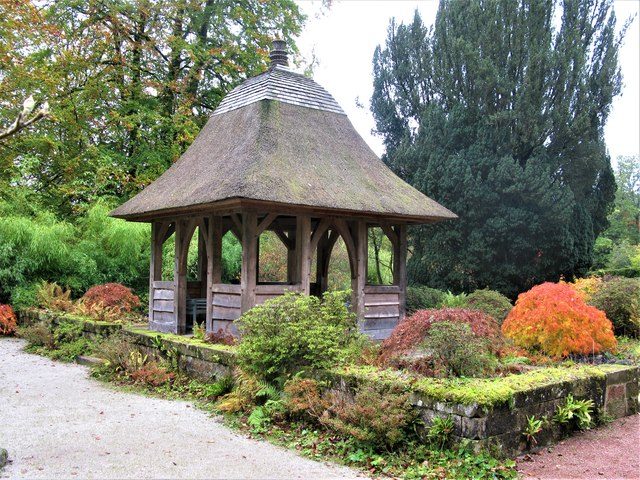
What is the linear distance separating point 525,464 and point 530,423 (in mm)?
400

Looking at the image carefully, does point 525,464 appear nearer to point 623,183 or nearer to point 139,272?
point 139,272

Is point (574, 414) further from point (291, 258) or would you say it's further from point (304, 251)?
→ point (291, 258)

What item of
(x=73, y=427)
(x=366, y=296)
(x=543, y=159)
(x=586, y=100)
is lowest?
(x=73, y=427)

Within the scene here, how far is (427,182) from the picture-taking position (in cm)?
1722

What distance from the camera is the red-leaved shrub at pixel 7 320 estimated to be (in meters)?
12.7

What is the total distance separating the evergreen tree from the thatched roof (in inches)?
237

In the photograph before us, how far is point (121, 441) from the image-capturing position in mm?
5750

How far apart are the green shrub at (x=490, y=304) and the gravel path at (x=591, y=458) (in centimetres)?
407

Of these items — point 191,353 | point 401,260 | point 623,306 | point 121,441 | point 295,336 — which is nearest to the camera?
point 121,441

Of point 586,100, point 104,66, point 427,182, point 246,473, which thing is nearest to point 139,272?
point 104,66

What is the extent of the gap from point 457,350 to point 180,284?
6.17 metres

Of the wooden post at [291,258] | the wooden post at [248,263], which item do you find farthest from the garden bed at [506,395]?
the wooden post at [291,258]

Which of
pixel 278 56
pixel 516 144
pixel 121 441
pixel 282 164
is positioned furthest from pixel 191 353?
pixel 516 144

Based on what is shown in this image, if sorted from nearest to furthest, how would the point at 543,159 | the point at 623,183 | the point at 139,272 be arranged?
1. the point at 139,272
2. the point at 543,159
3. the point at 623,183
